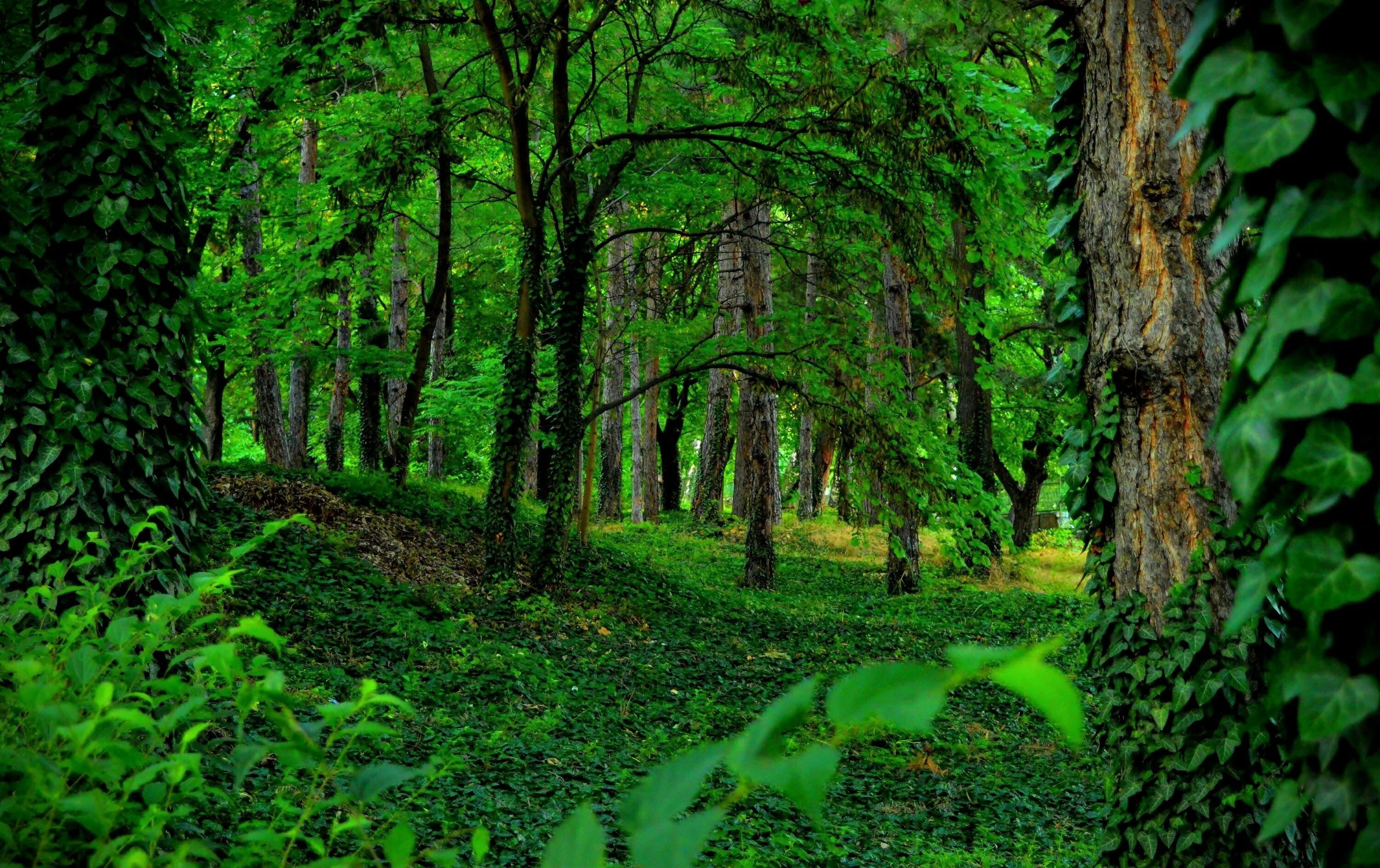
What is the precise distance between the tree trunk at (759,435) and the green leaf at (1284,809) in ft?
41.9

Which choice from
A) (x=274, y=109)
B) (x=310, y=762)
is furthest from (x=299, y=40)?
(x=310, y=762)

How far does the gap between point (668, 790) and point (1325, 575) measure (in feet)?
3.67

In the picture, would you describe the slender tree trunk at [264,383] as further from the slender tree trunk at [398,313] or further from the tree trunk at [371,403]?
the tree trunk at [371,403]

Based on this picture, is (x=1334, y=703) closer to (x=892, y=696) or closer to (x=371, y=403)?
(x=892, y=696)

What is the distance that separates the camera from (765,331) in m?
16.8

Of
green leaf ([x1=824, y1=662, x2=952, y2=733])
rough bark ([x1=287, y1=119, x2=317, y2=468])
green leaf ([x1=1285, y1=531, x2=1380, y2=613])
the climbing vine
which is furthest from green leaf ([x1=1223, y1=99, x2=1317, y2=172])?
rough bark ([x1=287, y1=119, x2=317, y2=468])

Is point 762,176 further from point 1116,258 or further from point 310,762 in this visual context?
point 310,762

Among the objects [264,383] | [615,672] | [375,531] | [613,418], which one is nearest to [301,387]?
[264,383]

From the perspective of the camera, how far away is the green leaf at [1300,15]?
142 cm

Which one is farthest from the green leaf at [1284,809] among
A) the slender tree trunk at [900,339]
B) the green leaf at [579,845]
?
the slender tree trunk at [900,339]

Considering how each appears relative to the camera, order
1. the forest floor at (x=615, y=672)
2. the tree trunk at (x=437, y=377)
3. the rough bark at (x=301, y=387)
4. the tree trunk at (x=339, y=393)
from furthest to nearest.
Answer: the tree trunk at (x=437, y=377), the tree trunk at (x=339, y=393), the rough bark at (x=301, y=387), the forest floor at (x=615, y=672)

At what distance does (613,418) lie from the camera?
21.6 metres

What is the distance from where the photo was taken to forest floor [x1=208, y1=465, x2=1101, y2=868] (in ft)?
19.0

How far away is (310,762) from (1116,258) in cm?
384
